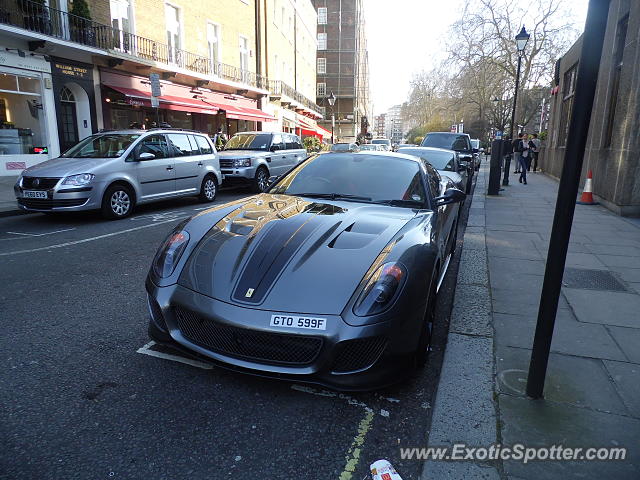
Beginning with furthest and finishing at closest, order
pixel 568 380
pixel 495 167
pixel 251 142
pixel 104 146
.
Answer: pixel 251 142
pixel 495 167
pixel 104 146
pixel 568 380

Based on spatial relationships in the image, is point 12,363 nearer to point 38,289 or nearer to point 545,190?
point 38,289

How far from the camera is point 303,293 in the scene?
2.47 m

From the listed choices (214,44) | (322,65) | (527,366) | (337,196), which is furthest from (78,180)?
(322,65)

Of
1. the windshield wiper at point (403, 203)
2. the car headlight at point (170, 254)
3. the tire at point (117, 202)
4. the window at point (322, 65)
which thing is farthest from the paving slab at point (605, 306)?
the window at point (322, 65)

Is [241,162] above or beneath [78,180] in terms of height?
above

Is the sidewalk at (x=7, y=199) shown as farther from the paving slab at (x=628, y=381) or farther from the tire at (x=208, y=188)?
the paving slab at (x=628, y=381)

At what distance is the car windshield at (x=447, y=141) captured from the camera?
15078 millimetres

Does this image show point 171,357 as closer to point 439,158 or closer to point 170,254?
point 170,254

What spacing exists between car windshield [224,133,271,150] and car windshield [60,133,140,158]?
510 centimetres

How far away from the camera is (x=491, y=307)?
158 inches

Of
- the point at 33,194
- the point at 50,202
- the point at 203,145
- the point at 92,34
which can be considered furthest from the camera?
the point at 92,34

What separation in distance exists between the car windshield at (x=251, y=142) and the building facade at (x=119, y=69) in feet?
9.04

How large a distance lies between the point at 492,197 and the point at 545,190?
9.91ft

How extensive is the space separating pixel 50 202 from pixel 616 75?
40.3 ft
